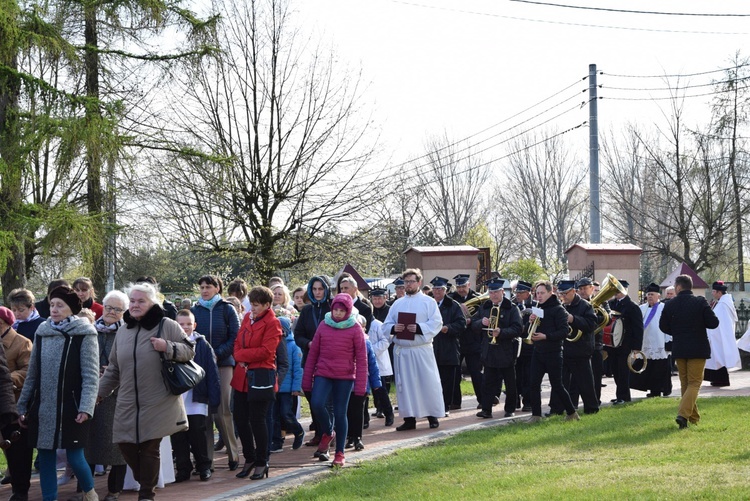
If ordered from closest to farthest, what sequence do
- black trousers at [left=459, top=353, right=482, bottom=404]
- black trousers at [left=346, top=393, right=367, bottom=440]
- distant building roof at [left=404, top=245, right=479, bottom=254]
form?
black trousers at [left=346, top=393, right=367, bottom=440] → black trousers at [left=459, top=353, right=482, bottom=404] → distant building roof at [left=404, top=245, right=479, bottom=254]

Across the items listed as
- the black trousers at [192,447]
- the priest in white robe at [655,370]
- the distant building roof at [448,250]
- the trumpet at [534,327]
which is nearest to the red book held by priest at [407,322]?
the trumpet at [534,327]

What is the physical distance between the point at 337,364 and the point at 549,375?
3.92 meters

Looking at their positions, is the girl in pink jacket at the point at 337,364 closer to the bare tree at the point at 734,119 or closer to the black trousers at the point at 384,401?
the black trousers at the point at 384,401

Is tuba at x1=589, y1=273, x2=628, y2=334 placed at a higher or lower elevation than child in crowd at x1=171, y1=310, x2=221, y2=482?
higher

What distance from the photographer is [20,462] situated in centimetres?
848

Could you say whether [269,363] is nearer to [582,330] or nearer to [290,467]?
[290,467]

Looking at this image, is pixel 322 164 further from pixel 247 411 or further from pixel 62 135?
pixel 247 411

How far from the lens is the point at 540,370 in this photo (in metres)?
12.8

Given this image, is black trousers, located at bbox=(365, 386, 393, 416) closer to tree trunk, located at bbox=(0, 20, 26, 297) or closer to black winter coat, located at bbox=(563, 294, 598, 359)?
black winter coat, located at bbox=(563, 294, 598, 359)

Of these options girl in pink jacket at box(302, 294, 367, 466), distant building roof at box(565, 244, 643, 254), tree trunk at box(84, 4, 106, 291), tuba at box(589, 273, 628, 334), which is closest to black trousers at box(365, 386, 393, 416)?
girl in pink jacket at box(302, 294, 367, 466)

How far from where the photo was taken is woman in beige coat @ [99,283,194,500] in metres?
7.66

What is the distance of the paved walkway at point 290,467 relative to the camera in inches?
343

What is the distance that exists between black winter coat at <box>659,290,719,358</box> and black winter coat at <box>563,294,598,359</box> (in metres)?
1.19

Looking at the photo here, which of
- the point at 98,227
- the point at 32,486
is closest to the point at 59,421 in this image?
the point at 32,486
